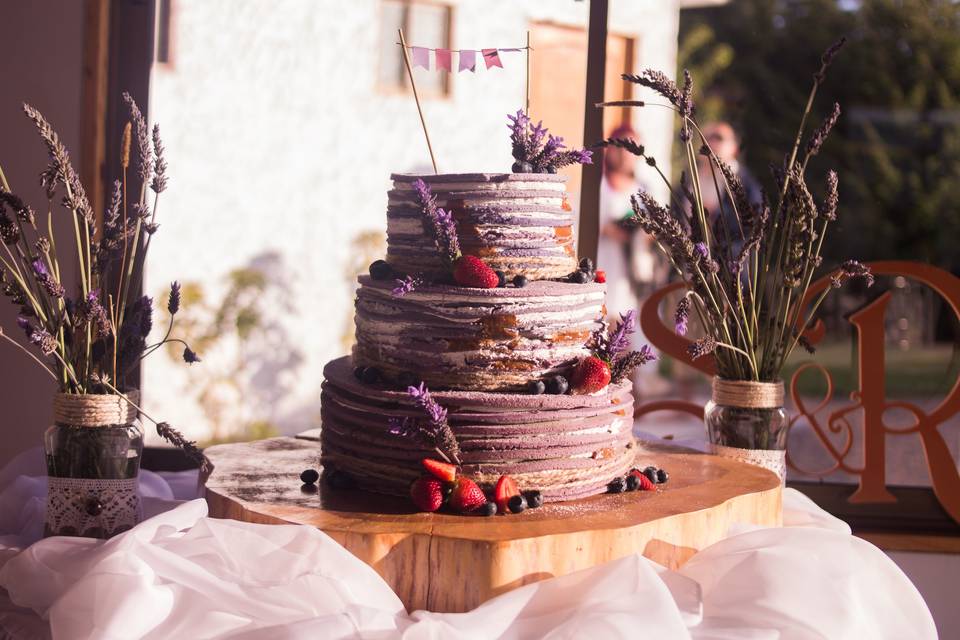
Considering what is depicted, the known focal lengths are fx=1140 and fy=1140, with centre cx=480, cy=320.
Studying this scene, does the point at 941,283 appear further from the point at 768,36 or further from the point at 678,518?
the point at 768,36

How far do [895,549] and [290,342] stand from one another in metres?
3.29

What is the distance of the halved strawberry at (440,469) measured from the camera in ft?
6.70

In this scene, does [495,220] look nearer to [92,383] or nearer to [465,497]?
[465,497]

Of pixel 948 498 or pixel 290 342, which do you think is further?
pixel 290 342

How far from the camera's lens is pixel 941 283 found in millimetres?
3188

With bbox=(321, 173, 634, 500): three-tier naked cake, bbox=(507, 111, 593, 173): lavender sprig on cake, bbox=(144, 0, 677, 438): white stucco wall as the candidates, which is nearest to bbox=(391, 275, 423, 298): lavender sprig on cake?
bbox=(321, 173, 634, 500): three-tier naked cake

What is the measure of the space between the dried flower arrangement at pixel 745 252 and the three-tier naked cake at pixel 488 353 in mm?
271

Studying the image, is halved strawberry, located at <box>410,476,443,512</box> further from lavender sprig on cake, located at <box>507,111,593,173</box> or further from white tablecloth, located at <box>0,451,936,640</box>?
lavender sprig on cake, located at <box>507,111,593,173</box>

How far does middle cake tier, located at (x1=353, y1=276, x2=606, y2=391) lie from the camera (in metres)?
2.13

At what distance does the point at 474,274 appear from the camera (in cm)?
212

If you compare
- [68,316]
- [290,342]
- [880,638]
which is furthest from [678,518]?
[290,342]

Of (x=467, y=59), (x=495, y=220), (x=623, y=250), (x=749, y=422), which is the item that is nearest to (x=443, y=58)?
(x=467, y=59)

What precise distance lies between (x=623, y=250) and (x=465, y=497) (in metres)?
4.93

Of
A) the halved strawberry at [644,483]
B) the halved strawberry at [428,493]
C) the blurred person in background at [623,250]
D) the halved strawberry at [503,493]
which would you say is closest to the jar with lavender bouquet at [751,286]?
the halved strawberry at [644,483]
